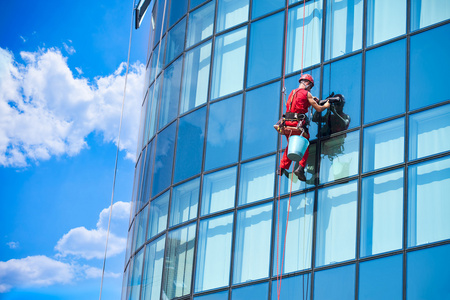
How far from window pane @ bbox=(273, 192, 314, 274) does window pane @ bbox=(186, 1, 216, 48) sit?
7.05 meters

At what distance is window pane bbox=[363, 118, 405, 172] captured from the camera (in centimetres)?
1875

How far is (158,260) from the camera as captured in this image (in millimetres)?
23688

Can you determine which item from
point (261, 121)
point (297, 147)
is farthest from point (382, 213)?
point (261, 121)

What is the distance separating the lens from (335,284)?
60.5 feet

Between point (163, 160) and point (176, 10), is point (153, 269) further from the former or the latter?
point (176, 10)

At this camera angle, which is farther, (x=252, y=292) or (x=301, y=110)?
(x=252, y=292)

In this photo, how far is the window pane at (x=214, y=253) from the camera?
21172 mm

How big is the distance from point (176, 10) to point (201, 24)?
74.0 inches

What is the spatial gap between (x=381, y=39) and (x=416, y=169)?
366 cm

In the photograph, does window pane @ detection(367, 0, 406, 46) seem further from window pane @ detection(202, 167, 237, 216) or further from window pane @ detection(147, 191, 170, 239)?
window pane @ detection(147, 191, 170, 239)

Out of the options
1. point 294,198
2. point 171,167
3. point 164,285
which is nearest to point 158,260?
point 164,285

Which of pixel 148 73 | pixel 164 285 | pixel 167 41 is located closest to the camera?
pixel 164 285

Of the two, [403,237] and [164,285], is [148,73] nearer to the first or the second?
[164,285]

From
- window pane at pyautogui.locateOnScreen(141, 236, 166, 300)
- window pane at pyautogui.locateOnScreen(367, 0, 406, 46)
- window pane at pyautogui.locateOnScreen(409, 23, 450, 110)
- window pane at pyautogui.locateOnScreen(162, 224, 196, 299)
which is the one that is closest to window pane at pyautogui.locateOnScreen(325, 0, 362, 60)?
window pane at pyautogui.locateOnScreen(367, 0, 406, 46)
